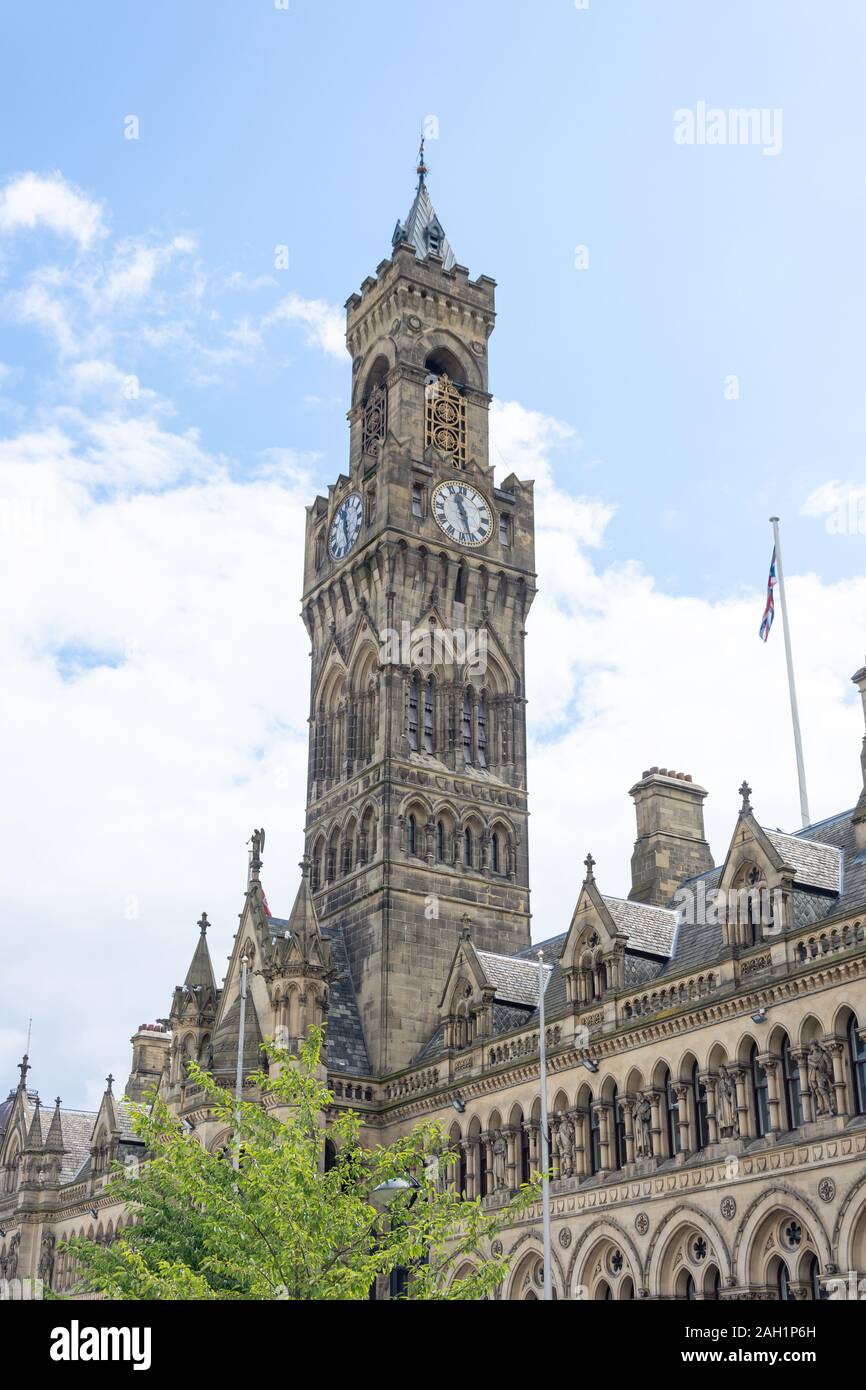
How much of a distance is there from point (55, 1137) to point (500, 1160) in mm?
29466

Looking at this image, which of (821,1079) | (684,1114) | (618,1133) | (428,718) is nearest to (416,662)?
(428,718)

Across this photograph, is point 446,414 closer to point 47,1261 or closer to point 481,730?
point 481,730

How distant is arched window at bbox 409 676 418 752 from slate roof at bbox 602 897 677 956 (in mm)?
14202

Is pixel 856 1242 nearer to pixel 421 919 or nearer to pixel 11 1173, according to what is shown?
pixel 421 919

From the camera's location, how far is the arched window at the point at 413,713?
5294cm

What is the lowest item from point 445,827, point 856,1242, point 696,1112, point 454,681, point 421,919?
point 856,1242

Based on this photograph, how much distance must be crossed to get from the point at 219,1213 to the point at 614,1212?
15113mm

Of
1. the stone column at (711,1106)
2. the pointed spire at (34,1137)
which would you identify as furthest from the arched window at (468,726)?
the pointed spire at (34,1137)

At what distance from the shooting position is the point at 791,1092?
31531 mm

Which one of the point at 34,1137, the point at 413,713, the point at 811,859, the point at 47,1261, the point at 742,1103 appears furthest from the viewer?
the point at 34,1137

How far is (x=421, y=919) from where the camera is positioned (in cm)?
5016

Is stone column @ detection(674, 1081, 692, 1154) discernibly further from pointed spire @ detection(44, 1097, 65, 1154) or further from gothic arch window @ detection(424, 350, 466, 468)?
pointed spire @ detection(44, 1097, 65, 1154)

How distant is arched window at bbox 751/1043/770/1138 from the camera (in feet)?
105
